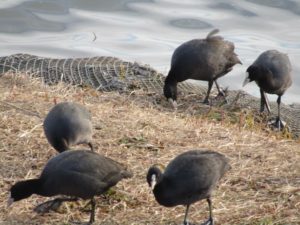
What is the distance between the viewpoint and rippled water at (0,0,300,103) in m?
16.1

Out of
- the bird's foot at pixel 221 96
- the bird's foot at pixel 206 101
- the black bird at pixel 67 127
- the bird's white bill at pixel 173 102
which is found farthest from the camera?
the bird's foot at pixel 221 96

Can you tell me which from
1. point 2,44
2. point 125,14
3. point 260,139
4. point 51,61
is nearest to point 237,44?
point 125,14

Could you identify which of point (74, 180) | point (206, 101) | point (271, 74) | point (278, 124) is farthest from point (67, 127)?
point (271, 74)

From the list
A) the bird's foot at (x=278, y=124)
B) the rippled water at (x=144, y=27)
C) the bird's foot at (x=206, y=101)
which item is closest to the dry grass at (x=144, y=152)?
the bird's foot at (x=206, y=101)

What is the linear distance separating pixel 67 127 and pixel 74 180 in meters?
1.31

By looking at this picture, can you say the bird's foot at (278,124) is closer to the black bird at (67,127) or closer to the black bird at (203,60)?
the black bird at (203,60)

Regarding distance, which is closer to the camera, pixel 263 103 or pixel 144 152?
pixel 144 152

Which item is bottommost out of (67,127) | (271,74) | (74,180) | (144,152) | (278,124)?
(278,124)

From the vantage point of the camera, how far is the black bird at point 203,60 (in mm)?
11008

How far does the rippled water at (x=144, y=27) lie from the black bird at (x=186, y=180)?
8.71 m

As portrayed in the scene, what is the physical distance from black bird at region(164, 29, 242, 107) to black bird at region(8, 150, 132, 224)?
14.6ft

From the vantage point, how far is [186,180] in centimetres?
628

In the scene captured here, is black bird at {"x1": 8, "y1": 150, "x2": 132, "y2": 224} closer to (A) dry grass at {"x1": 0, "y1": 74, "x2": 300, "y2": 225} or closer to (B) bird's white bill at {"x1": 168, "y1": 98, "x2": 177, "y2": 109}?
(A) dry grass at {"x1": 0, "y1": 74, "x2": 300, "y2": 225}

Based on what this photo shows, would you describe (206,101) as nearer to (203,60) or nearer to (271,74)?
(203,60)
